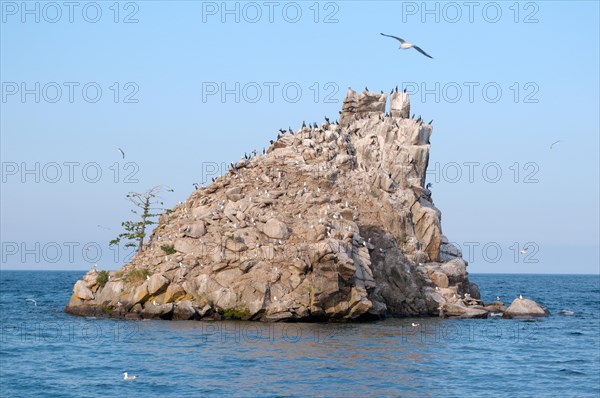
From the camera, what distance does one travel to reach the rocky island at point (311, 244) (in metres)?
53.6

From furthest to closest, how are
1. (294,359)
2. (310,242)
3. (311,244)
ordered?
(310,242)
(311,244)
(294,359)

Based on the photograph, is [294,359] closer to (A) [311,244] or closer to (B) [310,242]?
(A) [311,244]

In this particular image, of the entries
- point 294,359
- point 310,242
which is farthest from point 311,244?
point 294,359

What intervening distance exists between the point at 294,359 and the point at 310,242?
15223 millimetres

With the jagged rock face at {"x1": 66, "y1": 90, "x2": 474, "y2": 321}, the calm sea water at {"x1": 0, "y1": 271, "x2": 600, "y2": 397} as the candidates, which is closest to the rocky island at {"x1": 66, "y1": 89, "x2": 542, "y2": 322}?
the jagged rock face at {"x1": 66, "y1": 90, "x2": 474, "y2": 321}

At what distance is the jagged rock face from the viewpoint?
53.5m

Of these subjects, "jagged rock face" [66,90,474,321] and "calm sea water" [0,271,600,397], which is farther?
"jagged rock face" [66,90,474,321]

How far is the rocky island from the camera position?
2109 inches

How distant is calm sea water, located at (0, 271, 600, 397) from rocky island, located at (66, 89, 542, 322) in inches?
77.1

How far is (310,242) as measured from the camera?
55.8 meters

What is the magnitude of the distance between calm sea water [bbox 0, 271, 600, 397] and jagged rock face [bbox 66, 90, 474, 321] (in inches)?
76.1

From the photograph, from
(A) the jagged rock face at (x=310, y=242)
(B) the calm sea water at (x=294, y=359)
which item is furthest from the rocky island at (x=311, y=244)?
(B) the calm sea water at (x=294, y=359)

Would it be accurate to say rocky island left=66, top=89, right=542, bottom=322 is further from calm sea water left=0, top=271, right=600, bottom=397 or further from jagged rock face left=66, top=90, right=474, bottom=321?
calm sea water left=0, top=271, right=600, bottom=397

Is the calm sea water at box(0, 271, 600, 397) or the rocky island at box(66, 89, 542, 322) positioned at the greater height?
the rocky island at box(66, 89, 542, 322)
